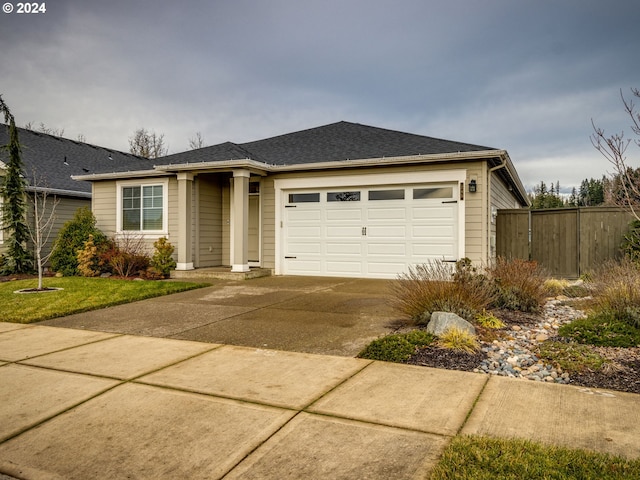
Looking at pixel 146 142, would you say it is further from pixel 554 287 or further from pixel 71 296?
pixel 554 287

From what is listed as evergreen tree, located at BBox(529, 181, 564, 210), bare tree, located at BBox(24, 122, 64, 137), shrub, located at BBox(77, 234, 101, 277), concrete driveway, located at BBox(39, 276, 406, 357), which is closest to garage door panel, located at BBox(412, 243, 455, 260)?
concrete driveway, located at BBox(39, 276, 406, 357)

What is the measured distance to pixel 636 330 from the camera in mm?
4715

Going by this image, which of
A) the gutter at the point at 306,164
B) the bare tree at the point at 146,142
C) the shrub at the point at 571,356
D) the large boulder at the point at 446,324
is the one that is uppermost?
the bare tree at the point at 146,142

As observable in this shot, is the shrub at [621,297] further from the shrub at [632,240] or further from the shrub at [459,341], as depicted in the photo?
the shrub at [632,240]

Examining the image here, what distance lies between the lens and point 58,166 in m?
15.9

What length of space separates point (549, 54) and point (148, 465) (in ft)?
43.6

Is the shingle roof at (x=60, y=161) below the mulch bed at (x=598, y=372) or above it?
above

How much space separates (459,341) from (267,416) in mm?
2308

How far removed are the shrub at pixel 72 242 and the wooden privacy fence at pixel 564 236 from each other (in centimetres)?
1094

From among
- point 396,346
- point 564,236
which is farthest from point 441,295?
point 564,236

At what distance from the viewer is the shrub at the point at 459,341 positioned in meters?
4.43

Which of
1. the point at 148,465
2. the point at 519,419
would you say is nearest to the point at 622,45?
the point at 519,419

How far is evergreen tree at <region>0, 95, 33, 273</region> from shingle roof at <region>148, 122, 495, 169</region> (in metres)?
3.92

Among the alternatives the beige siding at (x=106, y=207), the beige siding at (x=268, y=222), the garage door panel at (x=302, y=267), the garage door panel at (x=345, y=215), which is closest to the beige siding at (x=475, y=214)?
the garage door panel at (x=345, y=215)
